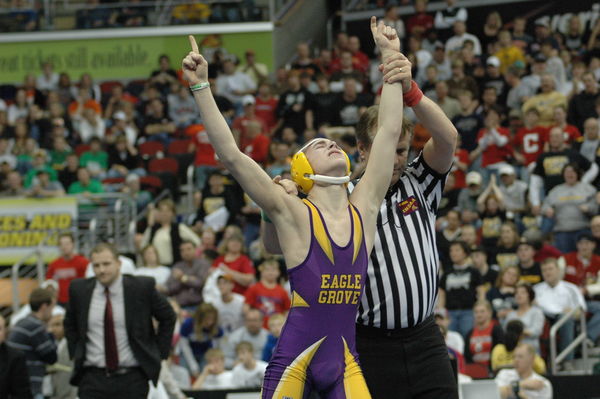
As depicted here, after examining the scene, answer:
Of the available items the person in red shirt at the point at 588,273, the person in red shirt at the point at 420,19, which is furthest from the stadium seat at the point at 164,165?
the person in red shirt at the point at 588,273

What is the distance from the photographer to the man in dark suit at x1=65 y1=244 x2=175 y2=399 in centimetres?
775

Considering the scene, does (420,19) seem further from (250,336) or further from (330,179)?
(330,179)

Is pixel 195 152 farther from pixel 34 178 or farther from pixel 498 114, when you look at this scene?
pixel 498 114

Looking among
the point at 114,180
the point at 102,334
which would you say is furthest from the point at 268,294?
the point at 114,180

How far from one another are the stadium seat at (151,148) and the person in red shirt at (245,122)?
1.43m

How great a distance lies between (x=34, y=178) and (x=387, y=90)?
11761mm

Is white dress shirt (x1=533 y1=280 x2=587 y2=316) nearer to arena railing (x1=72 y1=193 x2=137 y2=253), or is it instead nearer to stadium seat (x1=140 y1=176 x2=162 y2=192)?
arena railing (x1=72 y1=193 x2=137 y2=253)

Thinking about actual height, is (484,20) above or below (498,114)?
above

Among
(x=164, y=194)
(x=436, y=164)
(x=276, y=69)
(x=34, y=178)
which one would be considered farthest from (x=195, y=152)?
(x=436, y=164)

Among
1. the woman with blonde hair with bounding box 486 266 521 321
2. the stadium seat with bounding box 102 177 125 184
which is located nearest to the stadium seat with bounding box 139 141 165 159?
the stadium seat with bounding box 102 177 125 184

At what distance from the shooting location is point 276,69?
2066 cm

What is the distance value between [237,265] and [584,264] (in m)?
3.94

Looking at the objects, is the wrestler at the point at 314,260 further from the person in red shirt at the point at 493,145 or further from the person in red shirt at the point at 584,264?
the person in red shirt at the point at 493,145

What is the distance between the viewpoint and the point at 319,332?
4781 millimetres
